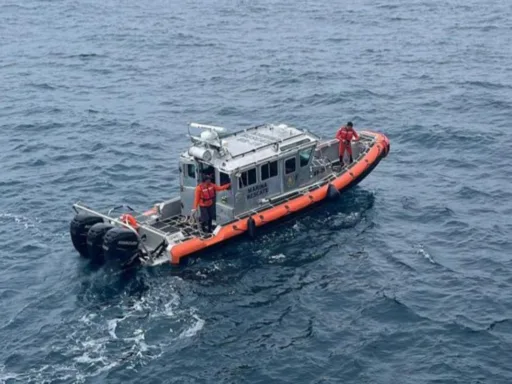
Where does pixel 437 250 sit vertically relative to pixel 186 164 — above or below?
below

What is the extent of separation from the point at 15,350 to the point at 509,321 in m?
15.8

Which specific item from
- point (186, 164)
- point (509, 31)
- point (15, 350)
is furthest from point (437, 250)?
point (509, 31)

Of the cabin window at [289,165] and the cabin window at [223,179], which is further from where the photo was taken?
the cabin window at [289,165]

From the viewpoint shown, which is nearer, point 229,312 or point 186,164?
point 229,312

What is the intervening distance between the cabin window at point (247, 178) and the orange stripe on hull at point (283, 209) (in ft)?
4.12

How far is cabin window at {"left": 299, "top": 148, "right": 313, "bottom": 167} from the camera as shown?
3719cm

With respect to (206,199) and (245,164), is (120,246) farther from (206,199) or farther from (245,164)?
(245,164)

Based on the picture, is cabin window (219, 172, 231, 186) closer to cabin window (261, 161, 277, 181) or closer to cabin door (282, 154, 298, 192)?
cabin window (261, 161, 277, 181)

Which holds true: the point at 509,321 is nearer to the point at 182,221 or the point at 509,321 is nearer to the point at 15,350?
the point at 182,221

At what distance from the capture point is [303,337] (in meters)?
29.2

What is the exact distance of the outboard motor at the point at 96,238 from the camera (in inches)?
1293

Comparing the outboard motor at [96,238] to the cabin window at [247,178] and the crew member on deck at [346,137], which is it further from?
the crew member on deck at [346,137]

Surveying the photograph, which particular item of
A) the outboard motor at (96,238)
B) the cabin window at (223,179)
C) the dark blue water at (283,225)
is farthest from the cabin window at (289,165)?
the outboard motor at (96,238)

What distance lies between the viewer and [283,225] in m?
36.4
